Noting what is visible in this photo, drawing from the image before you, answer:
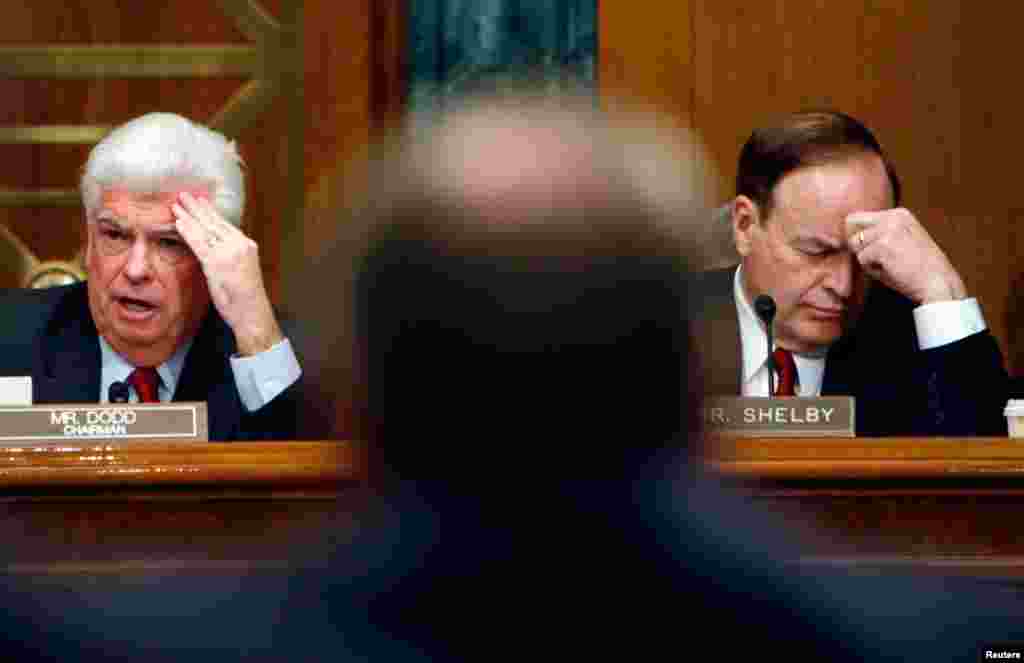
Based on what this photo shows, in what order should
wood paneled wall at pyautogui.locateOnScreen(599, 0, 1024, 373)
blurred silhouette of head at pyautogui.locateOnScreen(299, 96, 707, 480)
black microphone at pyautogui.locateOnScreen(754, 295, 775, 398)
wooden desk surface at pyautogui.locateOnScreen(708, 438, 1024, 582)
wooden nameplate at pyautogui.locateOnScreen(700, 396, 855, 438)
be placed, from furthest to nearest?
wood paneled wall at pyautogui.locateOnScreen(599, 0, 1024, 373)
black microphone at pyautogui.locateOnScreen(754, 295, 775, 398)
wooden nameplate at pyautogui.locateOnScreen(700, 396, 855, 438)
wooden desk surface at pyautogui.locateOnScreen(708, 438, 1024, 582)
blurred silhouette of head at pyautogui.locateOnScreen(299, 96, 707, 480)

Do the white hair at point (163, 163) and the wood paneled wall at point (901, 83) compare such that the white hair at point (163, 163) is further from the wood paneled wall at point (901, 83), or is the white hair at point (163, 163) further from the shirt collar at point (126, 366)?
the wood paneled wall at point (901, 83)

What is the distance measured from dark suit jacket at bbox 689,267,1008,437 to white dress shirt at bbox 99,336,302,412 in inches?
25.0

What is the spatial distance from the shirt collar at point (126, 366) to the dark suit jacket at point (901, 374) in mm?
834

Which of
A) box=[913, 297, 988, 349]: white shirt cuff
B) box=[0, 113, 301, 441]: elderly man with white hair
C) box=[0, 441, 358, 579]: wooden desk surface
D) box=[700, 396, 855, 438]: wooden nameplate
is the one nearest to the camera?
box=[0, 441, 358, 579]: wooden desk surface

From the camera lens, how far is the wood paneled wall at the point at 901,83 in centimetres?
349

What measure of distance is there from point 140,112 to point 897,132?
5.40 ft

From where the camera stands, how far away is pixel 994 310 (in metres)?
3.46

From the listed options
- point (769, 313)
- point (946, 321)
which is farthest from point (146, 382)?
point (946, 321)

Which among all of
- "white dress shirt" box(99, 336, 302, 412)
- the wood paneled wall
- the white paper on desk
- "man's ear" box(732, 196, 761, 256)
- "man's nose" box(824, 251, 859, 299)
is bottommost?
the white paper on desk

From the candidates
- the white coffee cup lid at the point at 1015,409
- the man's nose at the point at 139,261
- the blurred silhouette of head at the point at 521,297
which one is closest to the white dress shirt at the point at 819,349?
the white coffee cup lid at the point at 1015,409

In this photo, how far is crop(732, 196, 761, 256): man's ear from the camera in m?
2.69

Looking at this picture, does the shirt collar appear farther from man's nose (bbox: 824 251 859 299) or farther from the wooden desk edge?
man's nose (bbox: 824 251 859 299)

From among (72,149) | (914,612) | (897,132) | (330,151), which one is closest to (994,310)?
(897,132)

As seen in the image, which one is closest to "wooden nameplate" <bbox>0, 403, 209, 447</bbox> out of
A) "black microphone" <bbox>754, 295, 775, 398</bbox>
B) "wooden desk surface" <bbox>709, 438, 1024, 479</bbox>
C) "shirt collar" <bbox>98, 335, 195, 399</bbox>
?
"shirt collar" <bbox>98, 335, 195, 399</bbox>
